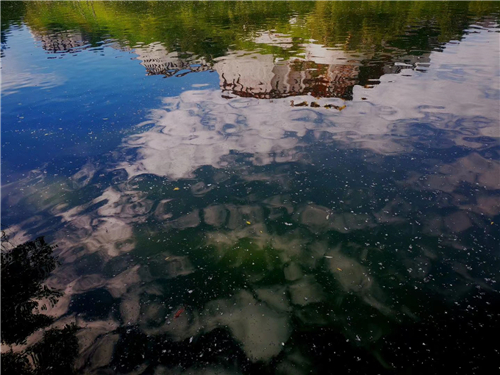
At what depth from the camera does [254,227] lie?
7.83m

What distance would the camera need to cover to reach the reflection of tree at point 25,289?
18.6 feet

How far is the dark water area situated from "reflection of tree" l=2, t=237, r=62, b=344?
4cm

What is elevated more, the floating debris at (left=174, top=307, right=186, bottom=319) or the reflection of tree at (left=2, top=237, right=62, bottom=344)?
the reflection of tree at (left=2, top=237, right=62, bottom=344)

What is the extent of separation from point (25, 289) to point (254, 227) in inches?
214

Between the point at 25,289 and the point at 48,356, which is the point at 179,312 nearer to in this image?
the point at 48,356

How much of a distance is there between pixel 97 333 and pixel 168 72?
61.3 ft

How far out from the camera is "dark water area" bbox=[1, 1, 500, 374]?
5352 millimetres

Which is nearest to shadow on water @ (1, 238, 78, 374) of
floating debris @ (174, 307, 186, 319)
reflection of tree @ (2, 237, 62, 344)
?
reflection of tree @ (2, 237, 62, 344)

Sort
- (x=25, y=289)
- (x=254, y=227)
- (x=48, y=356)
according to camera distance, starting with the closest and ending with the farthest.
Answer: (x=48, y=356) → (x=25, y=289) → (x=254, y=227)

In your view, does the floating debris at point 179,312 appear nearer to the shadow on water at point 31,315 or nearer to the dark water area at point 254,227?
the dark water area at point 254,227

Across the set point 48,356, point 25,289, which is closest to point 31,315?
point 25,289

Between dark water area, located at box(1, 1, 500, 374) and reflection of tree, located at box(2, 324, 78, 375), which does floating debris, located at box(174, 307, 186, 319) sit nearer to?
dark water area, located at box(1, 1, 500, 374)

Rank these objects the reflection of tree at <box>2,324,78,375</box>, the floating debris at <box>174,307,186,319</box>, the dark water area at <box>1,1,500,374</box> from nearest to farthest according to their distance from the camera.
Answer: the reflection of tree at <box>2,324,78,375</box>, the dark water area at <box>1,1,500,374</box>, the floating debris at <box>174,307,186,319</box>

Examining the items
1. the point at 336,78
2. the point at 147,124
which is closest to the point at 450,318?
the point at 147,124
